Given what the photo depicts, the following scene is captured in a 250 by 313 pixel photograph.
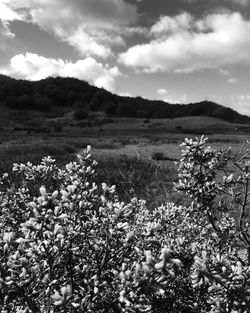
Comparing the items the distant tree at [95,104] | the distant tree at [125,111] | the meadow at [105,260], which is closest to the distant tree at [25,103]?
the distant tree at [95,104]

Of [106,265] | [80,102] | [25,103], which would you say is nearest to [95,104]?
[80,102]

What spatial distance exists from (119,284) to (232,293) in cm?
75

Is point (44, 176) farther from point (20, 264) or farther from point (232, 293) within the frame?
point (232, 293)

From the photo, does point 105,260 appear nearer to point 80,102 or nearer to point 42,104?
point 42,104

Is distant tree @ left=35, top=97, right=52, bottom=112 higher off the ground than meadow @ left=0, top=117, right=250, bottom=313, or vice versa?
distant tree @ left=35, top=97, right=52, bottom=112

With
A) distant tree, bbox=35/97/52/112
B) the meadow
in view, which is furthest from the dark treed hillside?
the meadow

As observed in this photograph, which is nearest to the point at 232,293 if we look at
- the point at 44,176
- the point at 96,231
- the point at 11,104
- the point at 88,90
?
the point at 96,231

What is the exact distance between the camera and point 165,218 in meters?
5.05

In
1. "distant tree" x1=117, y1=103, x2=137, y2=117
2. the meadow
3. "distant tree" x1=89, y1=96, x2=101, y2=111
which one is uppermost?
"distant tree" x1=89, y1=96, x2=101, y2=111

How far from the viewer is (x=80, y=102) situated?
111125mm

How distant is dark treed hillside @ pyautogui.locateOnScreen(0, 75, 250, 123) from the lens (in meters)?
97.4

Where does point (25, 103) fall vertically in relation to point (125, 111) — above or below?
above

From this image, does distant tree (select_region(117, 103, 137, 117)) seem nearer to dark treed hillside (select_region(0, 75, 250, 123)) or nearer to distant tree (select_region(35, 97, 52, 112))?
dark treed hillside (select_region(0, 75, 250, 123))

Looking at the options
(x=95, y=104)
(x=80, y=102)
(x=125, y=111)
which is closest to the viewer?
(x=125, y=111)
